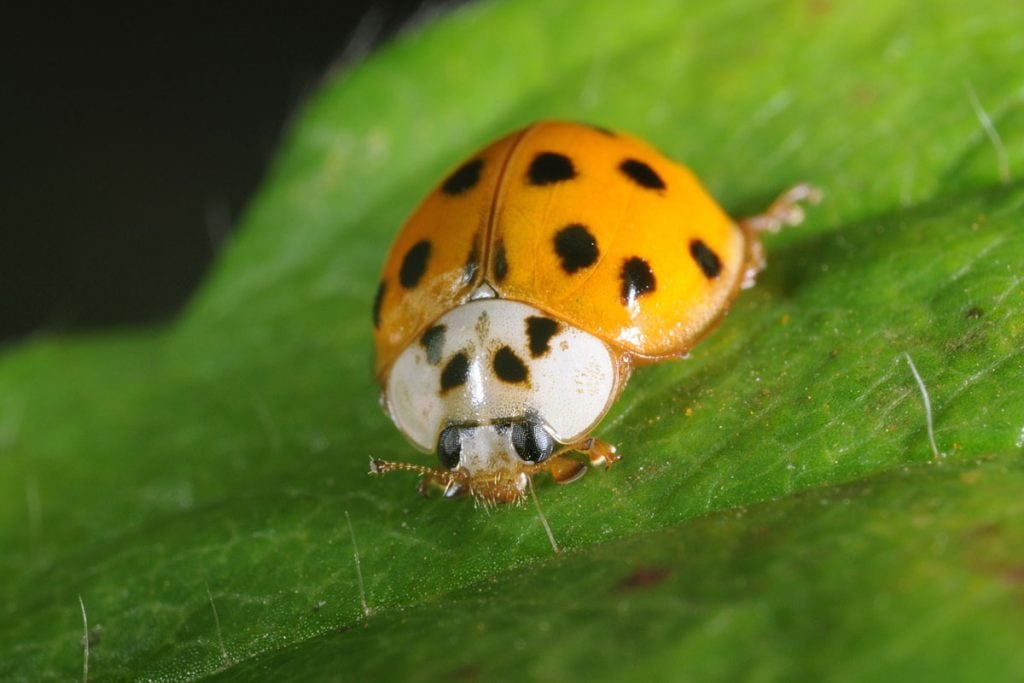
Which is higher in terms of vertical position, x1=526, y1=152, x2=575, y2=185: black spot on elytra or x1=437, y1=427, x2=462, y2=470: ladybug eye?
x1=526, y1=152, x2=575, y2=185: black spot on elytra

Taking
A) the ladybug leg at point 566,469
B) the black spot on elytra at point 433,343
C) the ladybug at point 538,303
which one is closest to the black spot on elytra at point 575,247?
the ladybug at point 538,303

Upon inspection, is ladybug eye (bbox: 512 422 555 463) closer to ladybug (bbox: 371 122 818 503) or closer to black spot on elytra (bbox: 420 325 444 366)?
ladybug (bbox: 371 122 818 503)

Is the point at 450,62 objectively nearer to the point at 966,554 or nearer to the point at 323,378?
the point at 323,378

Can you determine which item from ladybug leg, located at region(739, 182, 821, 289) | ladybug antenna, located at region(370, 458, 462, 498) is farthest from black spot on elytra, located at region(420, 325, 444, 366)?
ladybug leg, located at region(739, 182, 821, 289)

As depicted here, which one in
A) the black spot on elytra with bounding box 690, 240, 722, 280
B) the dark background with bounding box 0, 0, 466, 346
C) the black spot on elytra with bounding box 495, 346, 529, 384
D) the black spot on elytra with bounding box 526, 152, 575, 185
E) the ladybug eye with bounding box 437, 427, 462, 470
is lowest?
the ladybug eye with bounding box 437, 427, 462, 470

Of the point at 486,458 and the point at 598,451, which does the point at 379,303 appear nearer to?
the point at 486,458

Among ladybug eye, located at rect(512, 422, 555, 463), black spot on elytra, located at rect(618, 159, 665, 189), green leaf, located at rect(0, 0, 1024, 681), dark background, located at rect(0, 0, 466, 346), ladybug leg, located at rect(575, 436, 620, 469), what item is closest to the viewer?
green leaf, located at rect(0, 0, 1024, 681)

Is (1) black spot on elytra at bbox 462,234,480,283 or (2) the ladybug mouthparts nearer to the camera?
(2) the ladybug mouthparts
